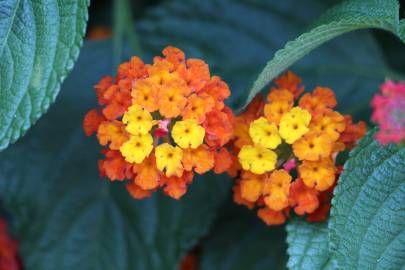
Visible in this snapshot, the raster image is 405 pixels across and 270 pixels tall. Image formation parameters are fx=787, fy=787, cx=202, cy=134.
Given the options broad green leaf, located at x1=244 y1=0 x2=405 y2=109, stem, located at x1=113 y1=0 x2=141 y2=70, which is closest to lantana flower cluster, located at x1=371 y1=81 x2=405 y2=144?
broad green leaf, located at x1=244 y1=0 x2=405 y2=109

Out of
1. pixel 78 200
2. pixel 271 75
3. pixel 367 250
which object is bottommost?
pixel 367 250

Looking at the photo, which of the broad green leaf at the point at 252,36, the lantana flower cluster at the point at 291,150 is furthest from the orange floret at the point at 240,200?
the broad green leaf at the point at 252,36

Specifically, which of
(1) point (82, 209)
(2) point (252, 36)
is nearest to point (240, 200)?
(1) point (82, 209)

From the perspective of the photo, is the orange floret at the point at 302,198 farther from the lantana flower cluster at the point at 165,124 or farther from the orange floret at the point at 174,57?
the orange floret at the point at 174,57

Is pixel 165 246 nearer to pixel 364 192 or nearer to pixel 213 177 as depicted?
pixel 213 177

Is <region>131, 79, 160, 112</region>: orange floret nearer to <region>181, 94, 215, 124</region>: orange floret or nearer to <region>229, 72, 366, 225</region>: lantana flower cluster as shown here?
<region>181, 94, 215, 124</region>: orange floret

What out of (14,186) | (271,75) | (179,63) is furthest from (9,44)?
(14,186)
